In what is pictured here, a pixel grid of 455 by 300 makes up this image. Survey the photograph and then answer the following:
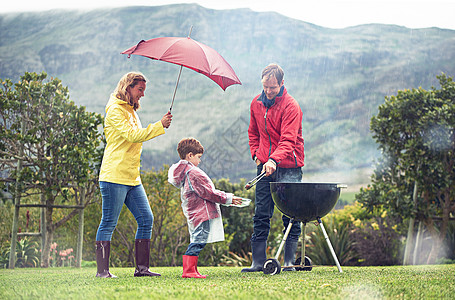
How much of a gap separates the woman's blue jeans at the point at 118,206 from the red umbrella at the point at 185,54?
724 mm

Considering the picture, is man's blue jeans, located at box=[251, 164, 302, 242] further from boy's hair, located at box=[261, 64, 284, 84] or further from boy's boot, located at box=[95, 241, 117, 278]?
boy's boot, located at box=[95, 241, 117, 278]

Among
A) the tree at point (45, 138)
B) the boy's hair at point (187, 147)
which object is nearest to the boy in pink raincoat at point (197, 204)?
the boy's hair at point (187, 147)

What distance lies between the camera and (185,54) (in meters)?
3.78

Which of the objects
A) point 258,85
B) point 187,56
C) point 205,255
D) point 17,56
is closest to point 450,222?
point 205,255

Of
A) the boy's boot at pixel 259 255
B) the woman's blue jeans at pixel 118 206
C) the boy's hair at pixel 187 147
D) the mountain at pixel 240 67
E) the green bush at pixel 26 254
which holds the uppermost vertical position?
the mountain at pixel 240 67

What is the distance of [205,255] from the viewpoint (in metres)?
7.93

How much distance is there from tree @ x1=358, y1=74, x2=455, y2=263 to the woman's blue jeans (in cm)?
437

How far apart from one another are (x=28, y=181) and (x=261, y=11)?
71479mm

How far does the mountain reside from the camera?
4238 centimetres

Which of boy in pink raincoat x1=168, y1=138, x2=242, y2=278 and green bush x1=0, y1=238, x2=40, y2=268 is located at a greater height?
boy in pink raincoat x1=168, y1=138, x2=242, y2=278

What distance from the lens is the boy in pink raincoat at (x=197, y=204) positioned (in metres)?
3.57

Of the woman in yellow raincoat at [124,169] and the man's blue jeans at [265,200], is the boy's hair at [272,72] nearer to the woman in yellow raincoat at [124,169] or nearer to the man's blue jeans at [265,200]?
the man's blue jeans at [265,200]

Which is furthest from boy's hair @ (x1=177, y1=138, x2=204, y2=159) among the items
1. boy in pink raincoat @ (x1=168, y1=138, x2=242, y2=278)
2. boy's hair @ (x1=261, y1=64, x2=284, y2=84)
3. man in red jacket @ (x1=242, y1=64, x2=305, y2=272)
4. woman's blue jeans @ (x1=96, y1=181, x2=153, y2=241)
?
boy's hair @ (x1=261, y1=64, x2=284, y2=84)

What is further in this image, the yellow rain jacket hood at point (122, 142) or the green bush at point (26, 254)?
the green bush at point (26, 254)
